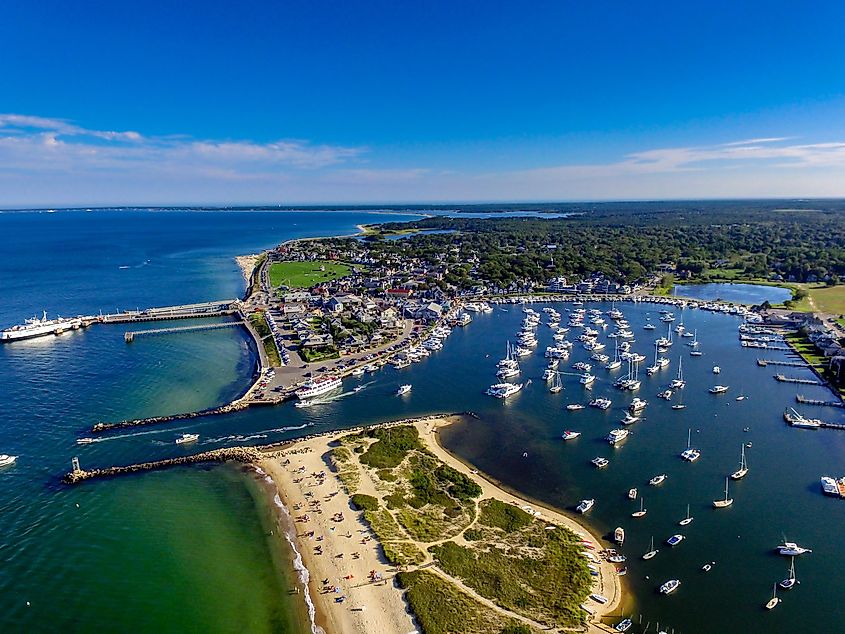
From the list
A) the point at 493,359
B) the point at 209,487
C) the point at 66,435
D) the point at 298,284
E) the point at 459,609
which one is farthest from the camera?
the point at 298,284

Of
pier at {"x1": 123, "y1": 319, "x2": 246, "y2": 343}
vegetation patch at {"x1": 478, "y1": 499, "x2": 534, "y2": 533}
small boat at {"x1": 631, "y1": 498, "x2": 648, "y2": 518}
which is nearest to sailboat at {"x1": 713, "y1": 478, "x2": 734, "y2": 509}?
small boat at {"x1": 631, "y1": 498, "x2": 648, "y2": 518}

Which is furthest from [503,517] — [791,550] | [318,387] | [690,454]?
[318,387]

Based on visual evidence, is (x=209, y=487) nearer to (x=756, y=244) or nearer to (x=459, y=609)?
(x=459, y=609)

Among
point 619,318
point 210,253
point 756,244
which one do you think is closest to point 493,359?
point 619,318

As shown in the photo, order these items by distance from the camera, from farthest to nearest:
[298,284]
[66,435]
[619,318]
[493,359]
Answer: [298,284], [619,318], [493,359], [66,435]

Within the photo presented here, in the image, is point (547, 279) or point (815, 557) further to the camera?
point (547, 279)

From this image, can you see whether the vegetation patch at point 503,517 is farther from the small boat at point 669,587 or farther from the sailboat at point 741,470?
the sailboat at point 741,470
